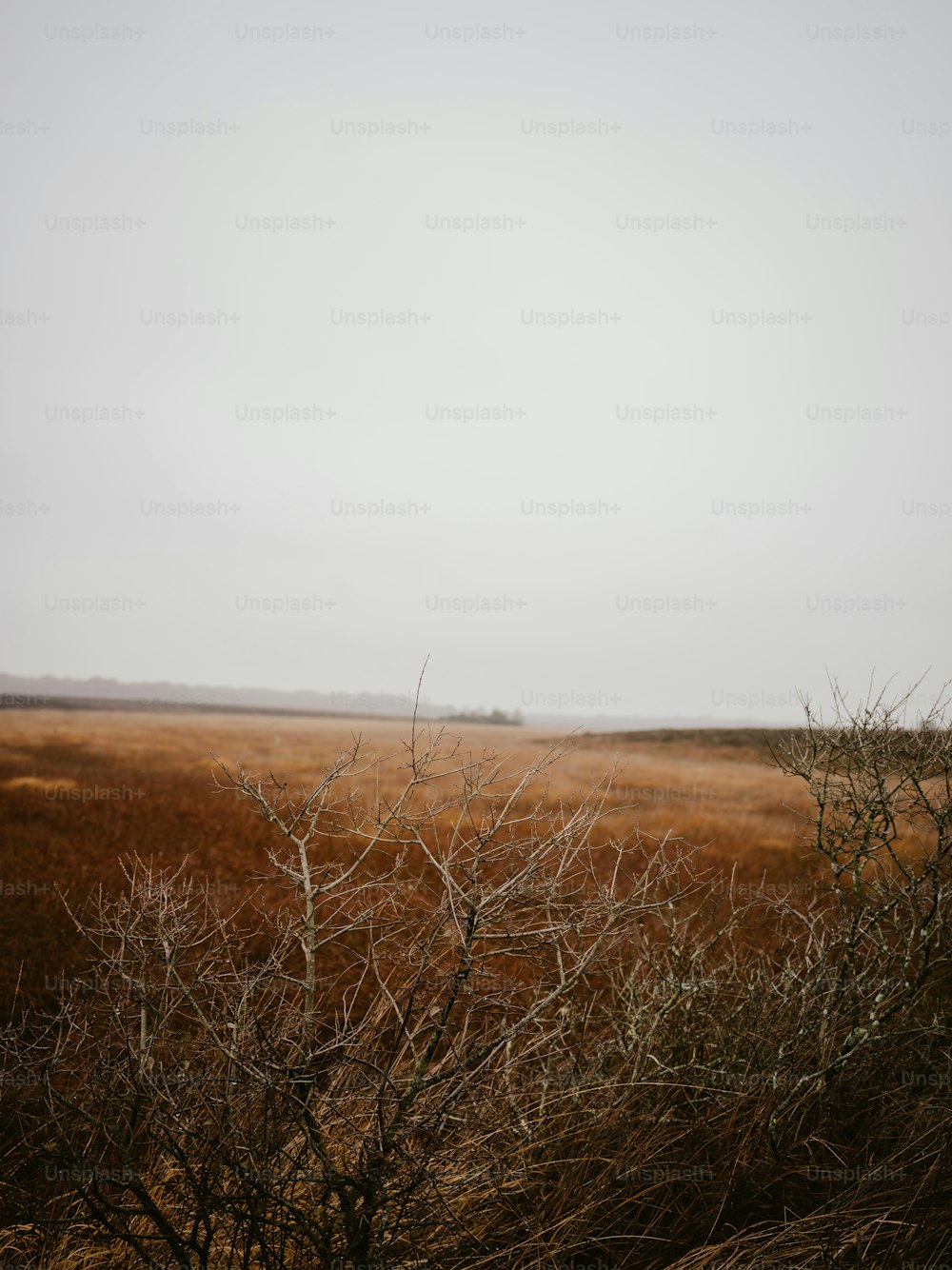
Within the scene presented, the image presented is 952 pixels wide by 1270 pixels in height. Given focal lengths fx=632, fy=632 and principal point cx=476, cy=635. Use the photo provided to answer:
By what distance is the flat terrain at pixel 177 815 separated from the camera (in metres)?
8.00

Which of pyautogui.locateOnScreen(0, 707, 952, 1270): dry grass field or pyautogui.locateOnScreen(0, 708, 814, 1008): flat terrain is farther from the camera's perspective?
pyautogui.locateOnScreen(0, 708, 814, 1008): flat terrain

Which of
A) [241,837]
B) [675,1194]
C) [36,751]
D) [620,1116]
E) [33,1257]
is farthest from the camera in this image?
[36,751]

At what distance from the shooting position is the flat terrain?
8000 millimetres

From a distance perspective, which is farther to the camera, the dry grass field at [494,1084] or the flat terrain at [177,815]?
the flat terrain at [177,815]

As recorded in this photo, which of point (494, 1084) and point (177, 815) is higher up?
point (494, 1084)

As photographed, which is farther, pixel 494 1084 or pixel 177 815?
pixel 177 815

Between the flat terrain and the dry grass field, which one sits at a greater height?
the dry grass field

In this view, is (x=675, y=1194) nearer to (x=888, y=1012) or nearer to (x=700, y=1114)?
(x=700, y=1114)

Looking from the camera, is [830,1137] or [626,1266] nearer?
[626,1266]

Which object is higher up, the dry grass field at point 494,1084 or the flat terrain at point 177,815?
the dry grass field at point 494,1084

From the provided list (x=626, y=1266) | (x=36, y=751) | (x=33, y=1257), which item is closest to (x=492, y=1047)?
(x=626, y=1266)

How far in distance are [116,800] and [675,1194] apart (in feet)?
44.5

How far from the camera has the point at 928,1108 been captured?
4.11 meters

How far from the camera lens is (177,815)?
13242 mm
